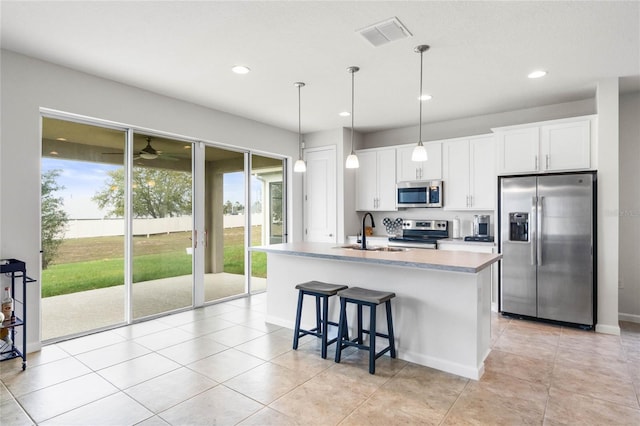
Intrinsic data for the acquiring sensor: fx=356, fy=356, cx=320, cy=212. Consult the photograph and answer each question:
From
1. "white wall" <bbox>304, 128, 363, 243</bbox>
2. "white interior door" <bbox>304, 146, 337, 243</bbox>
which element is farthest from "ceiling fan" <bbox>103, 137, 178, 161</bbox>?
"white wall" <bbox>304, 128, 363, 243</bbox>

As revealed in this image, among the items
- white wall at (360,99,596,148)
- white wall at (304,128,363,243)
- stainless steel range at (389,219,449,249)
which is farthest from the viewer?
white wall at (304,128,363,243)

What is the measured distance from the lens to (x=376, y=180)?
6.07 m

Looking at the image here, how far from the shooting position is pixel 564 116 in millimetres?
4672

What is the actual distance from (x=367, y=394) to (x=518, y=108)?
4336 mm

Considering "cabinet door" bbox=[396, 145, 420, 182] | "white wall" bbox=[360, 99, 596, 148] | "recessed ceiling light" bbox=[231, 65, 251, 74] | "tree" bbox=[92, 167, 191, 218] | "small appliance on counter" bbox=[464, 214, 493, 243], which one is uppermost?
"recessed ceiling light" bbox=[231, 65, 251, 74]

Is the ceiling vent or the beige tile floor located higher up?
the ceiling vent

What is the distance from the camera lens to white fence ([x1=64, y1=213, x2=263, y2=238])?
3779 mm

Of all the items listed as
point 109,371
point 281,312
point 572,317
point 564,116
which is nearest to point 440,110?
point 564,116

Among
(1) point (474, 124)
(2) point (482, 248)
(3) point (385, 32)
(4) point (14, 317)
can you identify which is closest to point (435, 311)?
(2) point (482, 248)

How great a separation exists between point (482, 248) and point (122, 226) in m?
4.56

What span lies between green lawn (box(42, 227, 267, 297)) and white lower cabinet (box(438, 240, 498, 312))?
3630mm

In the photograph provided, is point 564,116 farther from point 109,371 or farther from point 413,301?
point 109,371

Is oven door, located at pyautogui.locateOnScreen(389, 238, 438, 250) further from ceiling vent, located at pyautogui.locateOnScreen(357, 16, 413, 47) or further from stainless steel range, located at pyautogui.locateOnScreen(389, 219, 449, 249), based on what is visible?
ceiling vent, located at pyautogui.locateOnScreen(357, 16, 413, 47)

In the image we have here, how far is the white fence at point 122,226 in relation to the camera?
3779 mm
